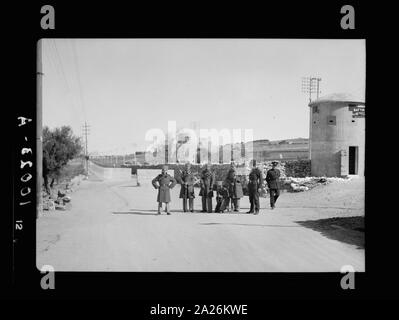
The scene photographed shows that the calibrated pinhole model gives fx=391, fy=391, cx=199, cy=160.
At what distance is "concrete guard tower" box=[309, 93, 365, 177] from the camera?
870 inches

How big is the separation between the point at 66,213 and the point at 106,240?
347 centimetres

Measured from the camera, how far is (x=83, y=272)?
19.9 feet

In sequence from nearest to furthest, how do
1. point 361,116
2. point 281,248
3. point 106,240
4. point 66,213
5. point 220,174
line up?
point 281,248 < point 106,240 < point 66,213 < point 220,174 < point 361,116

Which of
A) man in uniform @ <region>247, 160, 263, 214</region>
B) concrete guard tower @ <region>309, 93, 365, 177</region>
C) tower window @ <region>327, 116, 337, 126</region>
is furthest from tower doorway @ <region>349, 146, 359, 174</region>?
man in uniform @ <region>247, 160, 263, 214</region>

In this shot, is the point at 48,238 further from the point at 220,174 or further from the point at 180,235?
the point at 220,174

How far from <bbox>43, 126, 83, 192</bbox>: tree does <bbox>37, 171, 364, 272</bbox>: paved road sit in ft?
19.6

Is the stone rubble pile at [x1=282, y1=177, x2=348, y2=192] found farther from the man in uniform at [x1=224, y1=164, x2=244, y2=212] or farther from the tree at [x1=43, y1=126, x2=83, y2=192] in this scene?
the tree at [x1=43, y1=126, x2=83, y2=192]

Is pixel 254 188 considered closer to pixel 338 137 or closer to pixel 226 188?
pixel 226 188

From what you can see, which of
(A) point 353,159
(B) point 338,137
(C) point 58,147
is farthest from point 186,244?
(A) point 353,159

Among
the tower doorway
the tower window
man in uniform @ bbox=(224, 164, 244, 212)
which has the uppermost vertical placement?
the tower window

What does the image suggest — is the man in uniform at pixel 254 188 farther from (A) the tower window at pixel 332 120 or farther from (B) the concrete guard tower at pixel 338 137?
(A) the tower window at pixel 332 120

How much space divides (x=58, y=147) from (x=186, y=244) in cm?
1153
